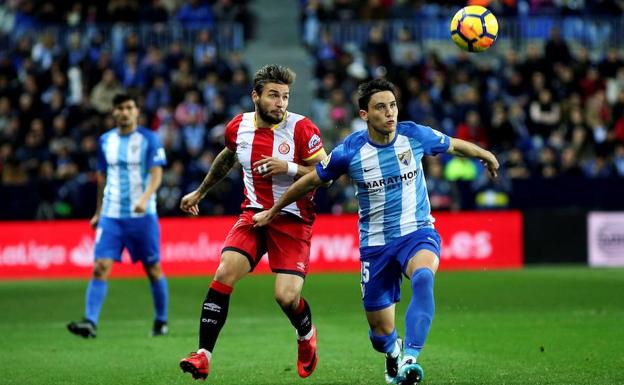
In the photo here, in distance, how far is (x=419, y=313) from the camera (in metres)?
7.93

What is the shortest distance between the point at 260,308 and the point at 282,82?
23.1 feet

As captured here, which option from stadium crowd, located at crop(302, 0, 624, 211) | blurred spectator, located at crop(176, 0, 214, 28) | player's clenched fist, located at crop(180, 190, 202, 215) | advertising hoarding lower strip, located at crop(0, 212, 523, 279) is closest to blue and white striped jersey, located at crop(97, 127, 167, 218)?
player's clenched fist, located at crop(180, 190, 202, 215)

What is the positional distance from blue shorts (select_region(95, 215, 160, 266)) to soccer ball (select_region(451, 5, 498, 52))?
4081 mm

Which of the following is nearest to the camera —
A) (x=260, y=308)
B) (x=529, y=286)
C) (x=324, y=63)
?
(x=260, y=308)

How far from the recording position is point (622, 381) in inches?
329

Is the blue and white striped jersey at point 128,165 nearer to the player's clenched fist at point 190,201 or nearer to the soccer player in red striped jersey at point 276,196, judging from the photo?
the player's clenched fist at point 190,201

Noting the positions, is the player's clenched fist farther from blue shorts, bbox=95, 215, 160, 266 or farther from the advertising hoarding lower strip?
the advertising hoarding lower strip

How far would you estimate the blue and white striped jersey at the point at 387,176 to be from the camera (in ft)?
27.8

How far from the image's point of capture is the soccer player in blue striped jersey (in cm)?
841

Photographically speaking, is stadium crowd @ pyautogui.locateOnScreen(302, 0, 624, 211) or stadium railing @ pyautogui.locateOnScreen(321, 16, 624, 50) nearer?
stadium crowd @ pyautogui.locateOnScreen(302, 0, 624, 211)

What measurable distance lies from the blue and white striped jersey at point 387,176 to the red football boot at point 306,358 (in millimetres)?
1038

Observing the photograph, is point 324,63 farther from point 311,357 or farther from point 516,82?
point 311,357

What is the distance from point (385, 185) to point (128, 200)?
185 inches

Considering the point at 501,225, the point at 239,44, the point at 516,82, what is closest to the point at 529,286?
the point at 501,225
